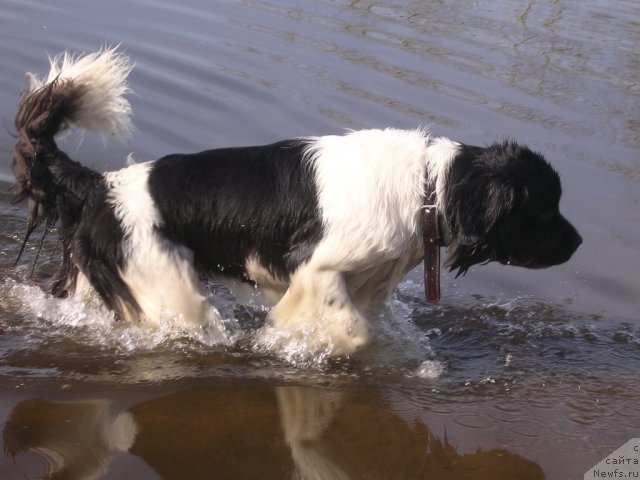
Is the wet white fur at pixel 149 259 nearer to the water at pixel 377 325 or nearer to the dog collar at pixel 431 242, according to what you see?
the water at pixel 377 325

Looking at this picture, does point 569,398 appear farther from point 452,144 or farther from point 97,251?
point 97,251

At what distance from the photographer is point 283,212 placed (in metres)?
4.61

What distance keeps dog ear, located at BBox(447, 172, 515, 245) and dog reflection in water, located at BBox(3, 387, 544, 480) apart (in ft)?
2.97

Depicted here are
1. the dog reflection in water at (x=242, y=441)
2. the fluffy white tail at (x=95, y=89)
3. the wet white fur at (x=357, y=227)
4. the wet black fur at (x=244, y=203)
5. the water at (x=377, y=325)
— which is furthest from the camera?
the fluffy white tail at (x=95, y=89)

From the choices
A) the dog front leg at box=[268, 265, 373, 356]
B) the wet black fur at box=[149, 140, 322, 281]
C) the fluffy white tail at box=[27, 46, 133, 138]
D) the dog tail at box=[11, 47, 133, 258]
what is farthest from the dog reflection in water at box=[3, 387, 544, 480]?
the fluffy white tail at box=[27, 46, 133, 138]

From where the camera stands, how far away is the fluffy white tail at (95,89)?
4.74 m

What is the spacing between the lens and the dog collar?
4.55 m

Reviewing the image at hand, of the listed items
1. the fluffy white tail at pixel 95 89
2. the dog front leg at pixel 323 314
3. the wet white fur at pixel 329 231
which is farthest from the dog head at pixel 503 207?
the fluffy white tail at pixel 95 89

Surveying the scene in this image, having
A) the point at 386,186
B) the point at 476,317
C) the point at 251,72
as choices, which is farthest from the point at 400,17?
the point at 386,186

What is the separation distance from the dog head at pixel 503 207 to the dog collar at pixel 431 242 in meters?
0.07

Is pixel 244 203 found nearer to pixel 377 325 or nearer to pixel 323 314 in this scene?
pixel 323 314

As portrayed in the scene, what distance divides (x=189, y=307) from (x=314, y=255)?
676 millimetres

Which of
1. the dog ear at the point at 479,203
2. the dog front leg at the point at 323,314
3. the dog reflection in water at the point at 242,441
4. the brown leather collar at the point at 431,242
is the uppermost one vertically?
the dog ear at the point at 479,203

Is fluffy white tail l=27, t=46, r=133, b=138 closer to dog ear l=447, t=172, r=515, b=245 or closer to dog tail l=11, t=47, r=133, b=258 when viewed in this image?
dog tail l=11, t=47, r=133, b=258
